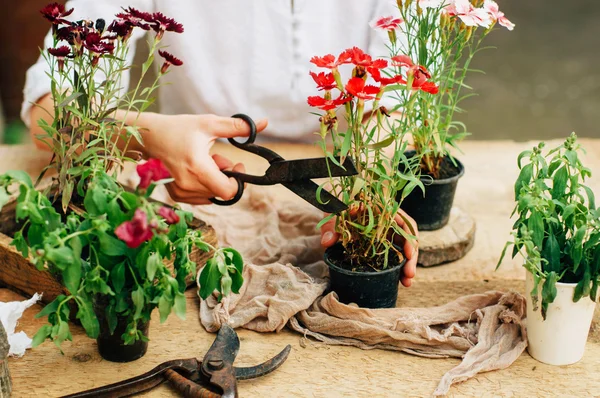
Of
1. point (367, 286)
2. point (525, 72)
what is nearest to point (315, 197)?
point (367, 286)

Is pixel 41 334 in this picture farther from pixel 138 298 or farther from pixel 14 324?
pixel 14 324

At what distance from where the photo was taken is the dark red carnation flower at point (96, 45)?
121 cm

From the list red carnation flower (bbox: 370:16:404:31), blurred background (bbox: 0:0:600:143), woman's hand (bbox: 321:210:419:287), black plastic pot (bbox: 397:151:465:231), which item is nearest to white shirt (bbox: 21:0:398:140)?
black plastic pot (bbox: 397:151:465:231)

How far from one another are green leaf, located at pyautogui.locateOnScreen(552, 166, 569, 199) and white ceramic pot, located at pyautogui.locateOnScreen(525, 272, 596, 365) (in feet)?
0.52

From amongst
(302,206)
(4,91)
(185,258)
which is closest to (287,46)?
(302,206)

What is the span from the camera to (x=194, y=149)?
1.60 meters

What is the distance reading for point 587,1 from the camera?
8469 millimetres

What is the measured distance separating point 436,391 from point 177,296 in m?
0.46

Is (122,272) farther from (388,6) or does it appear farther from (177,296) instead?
(388,6)

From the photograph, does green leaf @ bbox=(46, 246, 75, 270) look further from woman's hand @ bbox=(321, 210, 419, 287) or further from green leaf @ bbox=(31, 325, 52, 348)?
woman's hand @ bbox=(321, 210, 419, 287)

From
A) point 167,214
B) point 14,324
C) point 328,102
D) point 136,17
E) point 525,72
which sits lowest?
point 525,72

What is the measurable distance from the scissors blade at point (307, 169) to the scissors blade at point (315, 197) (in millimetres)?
19

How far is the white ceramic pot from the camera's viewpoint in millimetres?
1257

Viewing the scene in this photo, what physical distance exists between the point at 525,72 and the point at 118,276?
650cm
